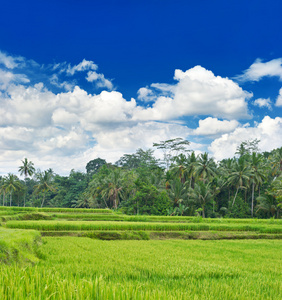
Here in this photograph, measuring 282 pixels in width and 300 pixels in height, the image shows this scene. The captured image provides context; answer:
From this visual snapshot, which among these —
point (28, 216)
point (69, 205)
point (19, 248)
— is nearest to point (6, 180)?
point (69, 205)

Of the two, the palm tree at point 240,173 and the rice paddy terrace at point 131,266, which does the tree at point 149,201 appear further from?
the rice paddy terrace at point 131,266

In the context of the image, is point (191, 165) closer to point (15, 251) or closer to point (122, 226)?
point (122, 226)

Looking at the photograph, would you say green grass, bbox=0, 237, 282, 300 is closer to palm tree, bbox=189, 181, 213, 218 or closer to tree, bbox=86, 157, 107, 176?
palm tree, bbox=189, 181, 213, 218

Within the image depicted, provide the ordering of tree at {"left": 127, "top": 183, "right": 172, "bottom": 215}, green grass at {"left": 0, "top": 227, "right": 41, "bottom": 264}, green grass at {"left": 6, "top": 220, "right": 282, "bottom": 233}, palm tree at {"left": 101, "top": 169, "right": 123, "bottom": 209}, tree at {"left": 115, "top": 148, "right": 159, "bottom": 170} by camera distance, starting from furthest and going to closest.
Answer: tree at {"left": 115, "top": 148, "right": 159, "bottom": 170} → palm tree at {"left": 101, "top": 169, "right": 123, "bottom": 209} → tree at {"left": 127, "top": 183, "right": 172, "bottom": 215} → green grass at {"left": 6, "top": 220, "right": 282, "bottom": 233} → green grass at {"left": 0, "top": 227, "right": 41, "bottom": 264}

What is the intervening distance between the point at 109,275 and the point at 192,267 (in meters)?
2.06

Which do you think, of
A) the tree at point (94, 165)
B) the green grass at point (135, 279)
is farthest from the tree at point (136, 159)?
the green grass at point (135, 279)

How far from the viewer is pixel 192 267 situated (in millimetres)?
6367

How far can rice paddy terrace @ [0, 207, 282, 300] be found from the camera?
2.41m

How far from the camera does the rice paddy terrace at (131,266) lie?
94.9 inches

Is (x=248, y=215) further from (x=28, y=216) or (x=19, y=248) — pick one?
(x=19, y=248)

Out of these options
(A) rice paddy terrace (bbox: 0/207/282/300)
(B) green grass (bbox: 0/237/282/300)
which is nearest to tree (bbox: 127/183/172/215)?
(A) rice paddy terrace (bbox: 0/207/282/300)

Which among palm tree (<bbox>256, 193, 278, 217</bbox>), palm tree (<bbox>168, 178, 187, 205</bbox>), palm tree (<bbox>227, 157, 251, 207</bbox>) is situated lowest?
palm tree (<bbox>256, 193, 278, 217</bbox>)

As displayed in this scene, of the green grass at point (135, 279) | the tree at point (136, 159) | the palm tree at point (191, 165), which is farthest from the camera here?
the tree at point (136, 159)

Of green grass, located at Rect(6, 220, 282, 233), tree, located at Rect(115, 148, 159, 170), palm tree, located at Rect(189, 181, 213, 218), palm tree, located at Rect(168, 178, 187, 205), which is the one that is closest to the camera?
green grass, located at Rect(6, 220, 282, 233)
